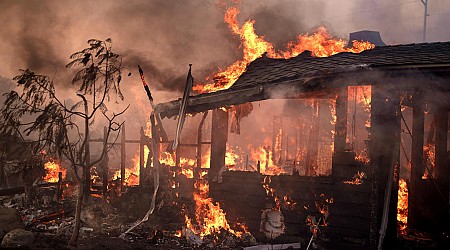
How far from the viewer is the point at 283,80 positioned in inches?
335

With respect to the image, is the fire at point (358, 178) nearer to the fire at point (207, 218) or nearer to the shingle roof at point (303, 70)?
the shingle roof at point (303, 70)

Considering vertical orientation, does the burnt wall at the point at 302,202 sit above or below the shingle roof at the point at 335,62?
below

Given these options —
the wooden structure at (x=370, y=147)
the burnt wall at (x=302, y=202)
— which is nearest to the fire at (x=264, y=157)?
the burnt wall at (x=302, y=202)

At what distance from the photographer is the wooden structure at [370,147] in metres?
7.99

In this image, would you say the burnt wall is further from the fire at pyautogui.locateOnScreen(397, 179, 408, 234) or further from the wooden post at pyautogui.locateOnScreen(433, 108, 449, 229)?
the wooden post at pyautogui.locateOnScreen(433, 108, 449, 229)

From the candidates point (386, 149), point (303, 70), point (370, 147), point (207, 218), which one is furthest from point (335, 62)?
point (207, 218)

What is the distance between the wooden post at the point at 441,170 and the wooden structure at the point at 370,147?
2 centimetres

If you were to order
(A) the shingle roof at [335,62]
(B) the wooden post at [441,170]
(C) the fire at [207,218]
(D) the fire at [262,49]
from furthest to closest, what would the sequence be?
(D) the fire at [262,49] < (C) the fire at [207,218] < (B) the wooden post at [441,170] < (A) the shingle roof at [335,62]

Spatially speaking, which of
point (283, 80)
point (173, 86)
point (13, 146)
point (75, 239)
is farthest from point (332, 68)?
point (13, 146)

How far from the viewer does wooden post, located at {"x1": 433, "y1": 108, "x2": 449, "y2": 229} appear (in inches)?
377

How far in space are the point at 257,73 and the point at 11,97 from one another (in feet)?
23.1

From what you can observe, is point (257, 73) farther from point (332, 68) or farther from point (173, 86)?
point (173, 86)

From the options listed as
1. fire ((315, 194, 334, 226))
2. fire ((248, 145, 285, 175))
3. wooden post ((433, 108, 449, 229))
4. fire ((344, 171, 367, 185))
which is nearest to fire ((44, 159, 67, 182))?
fire ((248, 145, 285, 175))

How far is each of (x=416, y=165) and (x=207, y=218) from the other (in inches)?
238
